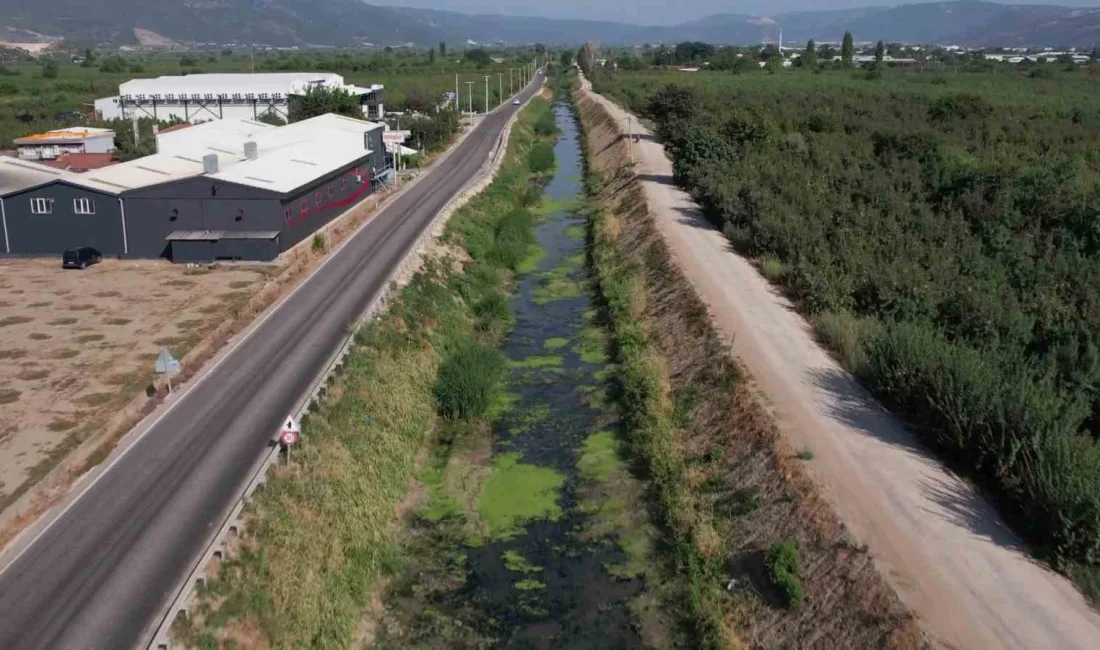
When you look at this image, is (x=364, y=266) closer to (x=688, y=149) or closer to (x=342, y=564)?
(x=342, y=564)

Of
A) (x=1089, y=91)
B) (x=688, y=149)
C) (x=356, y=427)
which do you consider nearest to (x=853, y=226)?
(x=688, y=149)


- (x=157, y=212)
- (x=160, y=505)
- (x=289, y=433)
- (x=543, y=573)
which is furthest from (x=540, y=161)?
(x=160, y=505)

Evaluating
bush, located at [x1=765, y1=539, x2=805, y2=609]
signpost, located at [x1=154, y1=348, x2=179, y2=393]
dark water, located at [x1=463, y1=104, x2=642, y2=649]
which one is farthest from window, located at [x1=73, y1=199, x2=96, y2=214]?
bush, located at [x1=765, y1=539, x2=805, y2=609]

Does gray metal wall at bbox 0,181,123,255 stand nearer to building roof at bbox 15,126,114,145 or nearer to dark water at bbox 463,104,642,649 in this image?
dark water at bbox 463,104,642,649

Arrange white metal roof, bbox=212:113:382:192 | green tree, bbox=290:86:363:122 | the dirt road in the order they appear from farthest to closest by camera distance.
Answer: green tree, bbox=290:86:363:122, white metal roof, bbox=212:113:382:192, the dirt road

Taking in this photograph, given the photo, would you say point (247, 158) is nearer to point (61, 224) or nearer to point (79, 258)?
point (61, 224)

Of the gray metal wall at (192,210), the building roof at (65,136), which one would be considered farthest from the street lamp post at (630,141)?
the building roof at (65,136)

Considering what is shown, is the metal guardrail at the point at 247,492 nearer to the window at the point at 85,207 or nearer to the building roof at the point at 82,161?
the window at the point at 85,207
